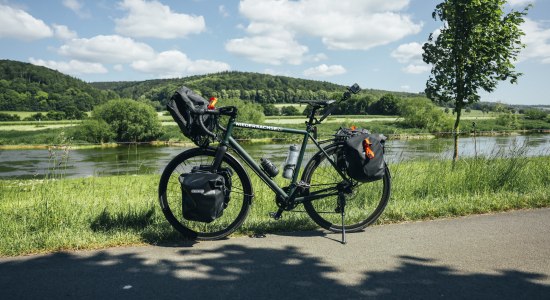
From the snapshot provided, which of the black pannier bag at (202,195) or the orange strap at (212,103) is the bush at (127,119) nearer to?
the orange strap at (212,103)

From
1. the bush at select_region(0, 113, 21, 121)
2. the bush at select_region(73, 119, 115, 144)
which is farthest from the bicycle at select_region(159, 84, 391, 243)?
the bush at select_region(0, 113, 21, 121)

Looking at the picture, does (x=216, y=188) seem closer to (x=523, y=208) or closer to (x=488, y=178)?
(x=523, y=208)

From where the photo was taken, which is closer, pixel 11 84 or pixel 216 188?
pixel 216 188

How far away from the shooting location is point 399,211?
4508mm

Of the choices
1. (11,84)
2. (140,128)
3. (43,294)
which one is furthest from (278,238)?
(11,84)

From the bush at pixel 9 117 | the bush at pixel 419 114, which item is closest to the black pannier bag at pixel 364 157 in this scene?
the bush at pixel 419 114

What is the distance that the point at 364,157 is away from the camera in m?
3.84

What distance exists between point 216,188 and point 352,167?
1335 mm

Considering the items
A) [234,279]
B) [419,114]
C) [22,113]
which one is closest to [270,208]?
[234,279]

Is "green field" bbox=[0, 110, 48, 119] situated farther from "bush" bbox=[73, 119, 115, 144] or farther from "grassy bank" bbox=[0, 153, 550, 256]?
"grassy bank" bbox=[0, 153, 550, 256]

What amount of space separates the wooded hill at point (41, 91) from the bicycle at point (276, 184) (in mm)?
90735

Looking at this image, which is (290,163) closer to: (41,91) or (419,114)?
(419,114)

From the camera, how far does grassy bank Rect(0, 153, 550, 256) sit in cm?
365

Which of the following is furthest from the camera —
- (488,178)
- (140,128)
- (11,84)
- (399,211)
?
(11,84)
